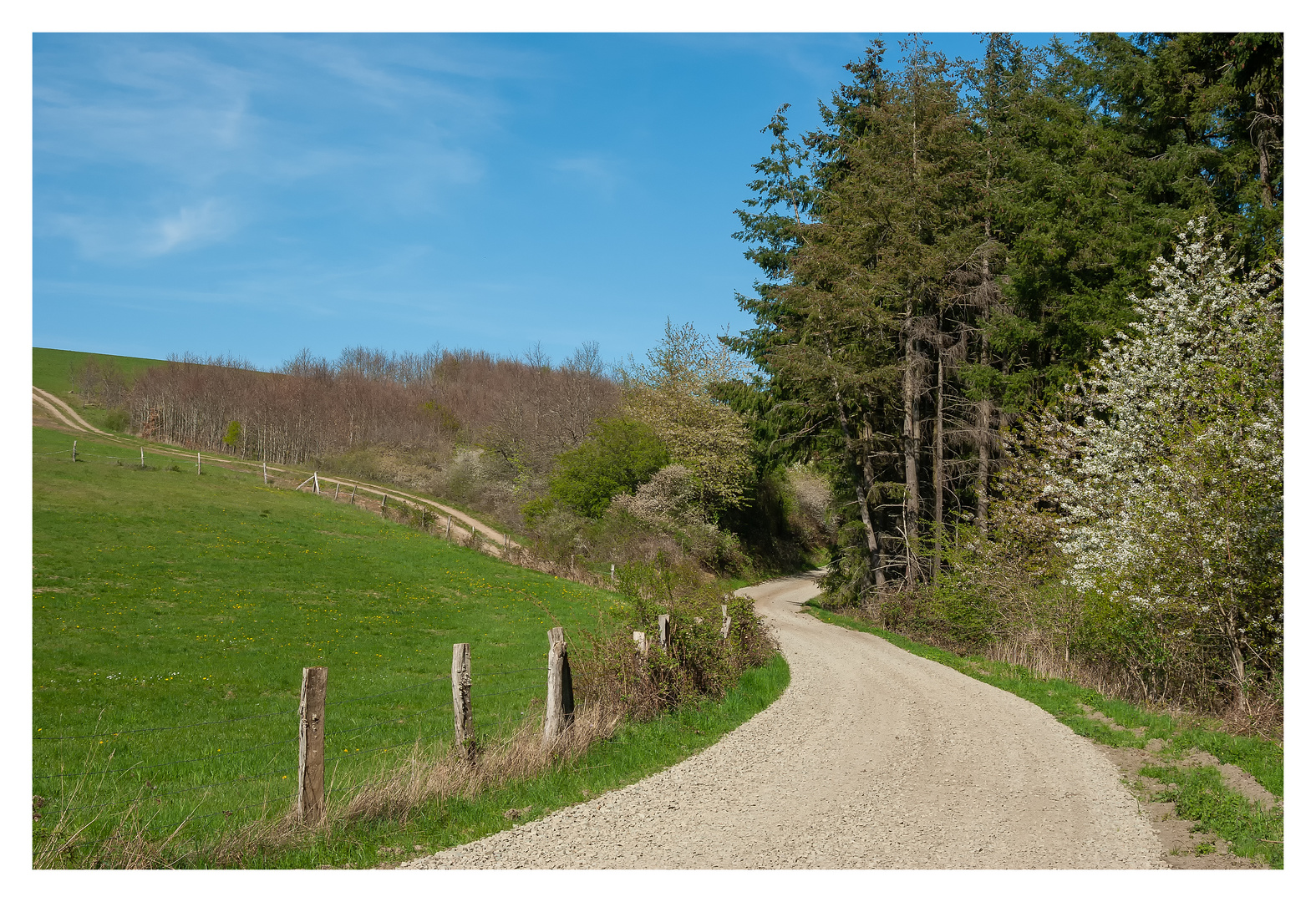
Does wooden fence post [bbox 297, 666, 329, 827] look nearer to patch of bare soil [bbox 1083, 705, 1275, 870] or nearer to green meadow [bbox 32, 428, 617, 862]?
green meadow [bbox 32, 428, 617, 862]

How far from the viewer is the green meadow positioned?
10.1 meters

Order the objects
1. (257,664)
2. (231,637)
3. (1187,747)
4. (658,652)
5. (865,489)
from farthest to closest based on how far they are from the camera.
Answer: (865,489)
(231,637)
(257,664)
(658,652)
(1187,747)

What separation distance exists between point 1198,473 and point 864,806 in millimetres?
6149

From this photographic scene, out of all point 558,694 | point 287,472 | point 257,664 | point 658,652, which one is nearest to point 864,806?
point 558,694

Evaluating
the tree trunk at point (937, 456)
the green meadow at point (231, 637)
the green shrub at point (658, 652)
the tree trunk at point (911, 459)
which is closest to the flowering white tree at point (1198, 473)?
the green shrub at point (658, 652)

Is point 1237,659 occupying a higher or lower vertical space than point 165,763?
higher

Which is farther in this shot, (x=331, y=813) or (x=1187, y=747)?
(x=1187, y=747)

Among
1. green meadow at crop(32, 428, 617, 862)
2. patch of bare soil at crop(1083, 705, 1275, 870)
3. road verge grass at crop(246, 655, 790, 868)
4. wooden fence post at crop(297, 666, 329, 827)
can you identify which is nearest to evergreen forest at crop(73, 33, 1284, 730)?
patch of bare soil at crop(1083, 705, 1275, 870)

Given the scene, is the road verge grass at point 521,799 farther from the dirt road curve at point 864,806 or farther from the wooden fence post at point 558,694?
the wooden fence post at point 558,694

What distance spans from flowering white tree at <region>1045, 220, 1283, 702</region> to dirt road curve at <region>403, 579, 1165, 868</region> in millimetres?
2400

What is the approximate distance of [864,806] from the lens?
7.18 metres

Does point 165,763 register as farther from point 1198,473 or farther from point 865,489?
point 865,489

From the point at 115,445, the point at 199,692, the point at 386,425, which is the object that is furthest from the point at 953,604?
the point at 386,425

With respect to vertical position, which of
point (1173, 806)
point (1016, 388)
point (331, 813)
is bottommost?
point (1173, 806)
